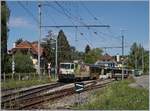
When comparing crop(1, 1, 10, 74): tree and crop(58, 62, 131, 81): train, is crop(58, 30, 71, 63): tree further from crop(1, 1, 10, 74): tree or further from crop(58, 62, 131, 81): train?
crop(1, 1, 10, 74): tree

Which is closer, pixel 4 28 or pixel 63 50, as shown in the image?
pixel 4 28

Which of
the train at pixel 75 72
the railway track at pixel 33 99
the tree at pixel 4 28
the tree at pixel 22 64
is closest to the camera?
the railway track at pixel 33 99

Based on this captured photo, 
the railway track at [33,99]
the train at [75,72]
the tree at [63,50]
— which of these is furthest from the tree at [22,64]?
the railway track at [33,99]

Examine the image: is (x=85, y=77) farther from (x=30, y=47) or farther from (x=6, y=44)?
(x=30, y=47)

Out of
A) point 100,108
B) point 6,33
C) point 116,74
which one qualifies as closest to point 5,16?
point 6,33

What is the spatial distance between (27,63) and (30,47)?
32.0m

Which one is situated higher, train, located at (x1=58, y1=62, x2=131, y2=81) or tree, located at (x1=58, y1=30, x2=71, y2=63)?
tree, located at (x1=58, y1=30, x2=71, y2=63)

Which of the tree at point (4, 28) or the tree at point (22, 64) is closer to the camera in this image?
the tree at point (4, 28)

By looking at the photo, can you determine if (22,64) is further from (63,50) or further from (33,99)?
(33,99)

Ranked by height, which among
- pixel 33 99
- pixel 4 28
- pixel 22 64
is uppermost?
pixel 4 28

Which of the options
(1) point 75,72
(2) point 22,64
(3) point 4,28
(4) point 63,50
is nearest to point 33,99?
(1) point 75,72

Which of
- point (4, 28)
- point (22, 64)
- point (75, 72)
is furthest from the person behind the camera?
point (22, 64)

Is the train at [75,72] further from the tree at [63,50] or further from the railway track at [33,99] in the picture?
the tree at [63,50]

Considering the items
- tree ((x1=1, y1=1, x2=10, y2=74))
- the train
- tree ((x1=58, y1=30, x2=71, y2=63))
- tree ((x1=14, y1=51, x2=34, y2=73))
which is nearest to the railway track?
the train
